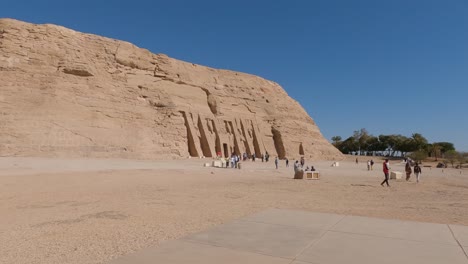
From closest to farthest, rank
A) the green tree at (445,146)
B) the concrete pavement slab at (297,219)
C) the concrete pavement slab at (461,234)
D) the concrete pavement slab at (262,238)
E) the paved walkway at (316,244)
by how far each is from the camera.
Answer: the paved walkway at (316,244), the concrete pavement slab at (262,238), the concrete pavement slab at (461,234), the concrete pavement slab at (297,219), the green tree at (445,146)

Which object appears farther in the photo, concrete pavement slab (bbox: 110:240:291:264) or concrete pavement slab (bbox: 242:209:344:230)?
concrete pavement slab (bbox: 242:209:344:230)

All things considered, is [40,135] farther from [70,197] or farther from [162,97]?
[70,197]

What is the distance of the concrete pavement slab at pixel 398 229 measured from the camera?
493 centimetres

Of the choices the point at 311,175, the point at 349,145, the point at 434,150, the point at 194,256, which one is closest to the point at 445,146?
the point at 434,150

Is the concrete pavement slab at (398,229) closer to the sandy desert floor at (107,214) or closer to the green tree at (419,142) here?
the sandy desert floor at (107,214)

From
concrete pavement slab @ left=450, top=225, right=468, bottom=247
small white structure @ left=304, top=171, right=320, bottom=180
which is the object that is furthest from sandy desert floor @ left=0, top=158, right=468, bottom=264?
small white structure @ left=304, top=171, right=320, bottom=180

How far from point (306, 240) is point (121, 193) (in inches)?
294

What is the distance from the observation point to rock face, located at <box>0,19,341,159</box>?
82.5 feet

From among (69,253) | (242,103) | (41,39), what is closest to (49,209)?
(69,253)

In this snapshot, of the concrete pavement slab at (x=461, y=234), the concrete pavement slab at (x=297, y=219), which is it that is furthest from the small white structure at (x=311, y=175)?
the concrete pavement slab at (x=461, y=234)

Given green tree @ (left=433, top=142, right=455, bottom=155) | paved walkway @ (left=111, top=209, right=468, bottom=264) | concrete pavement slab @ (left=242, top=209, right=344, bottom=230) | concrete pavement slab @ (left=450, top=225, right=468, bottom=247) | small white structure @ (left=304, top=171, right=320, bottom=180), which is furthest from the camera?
green tree @ (left=433, top=142, right=455, bottom=155)

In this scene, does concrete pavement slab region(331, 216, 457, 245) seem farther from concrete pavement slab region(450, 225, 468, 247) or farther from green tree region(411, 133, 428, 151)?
green tree region(411, 133, 428, 151)

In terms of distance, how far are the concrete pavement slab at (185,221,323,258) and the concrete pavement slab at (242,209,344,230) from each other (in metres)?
0.31

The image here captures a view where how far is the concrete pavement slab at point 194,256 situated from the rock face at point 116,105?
22593 mm
